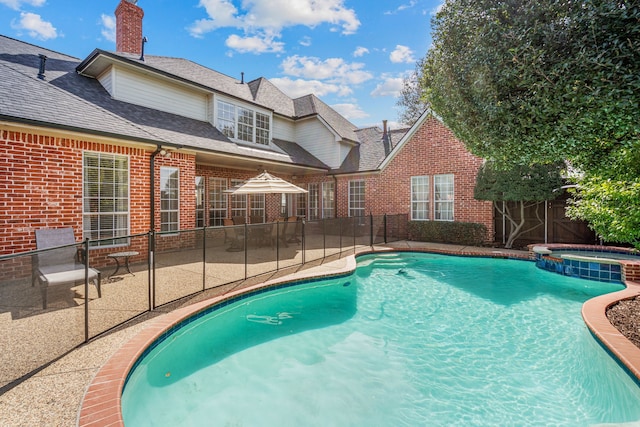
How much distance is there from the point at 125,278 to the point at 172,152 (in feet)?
15.1

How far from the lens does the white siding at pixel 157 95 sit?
1002 cm

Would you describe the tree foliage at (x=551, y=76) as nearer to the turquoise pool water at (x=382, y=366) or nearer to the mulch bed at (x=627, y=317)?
the mulch bed at (x=627, y=317)

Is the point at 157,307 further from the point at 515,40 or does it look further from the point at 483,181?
the point at 483,181

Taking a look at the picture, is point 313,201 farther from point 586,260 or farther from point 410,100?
point 410,100

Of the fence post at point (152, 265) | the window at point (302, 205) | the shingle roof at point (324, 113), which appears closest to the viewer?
the fence post at point (152, 265)

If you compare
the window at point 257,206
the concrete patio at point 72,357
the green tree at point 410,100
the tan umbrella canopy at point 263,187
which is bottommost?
the concrete patio at point 72,357

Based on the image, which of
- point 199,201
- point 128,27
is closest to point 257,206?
point 199,201

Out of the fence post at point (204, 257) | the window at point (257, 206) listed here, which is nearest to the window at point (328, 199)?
the window at point (257, 206)

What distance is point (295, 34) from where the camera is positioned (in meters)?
14.3

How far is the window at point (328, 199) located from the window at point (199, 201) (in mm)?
6438

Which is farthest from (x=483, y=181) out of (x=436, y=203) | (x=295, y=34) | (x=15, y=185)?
(x=15, y=185)

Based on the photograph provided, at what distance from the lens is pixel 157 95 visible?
11.0m

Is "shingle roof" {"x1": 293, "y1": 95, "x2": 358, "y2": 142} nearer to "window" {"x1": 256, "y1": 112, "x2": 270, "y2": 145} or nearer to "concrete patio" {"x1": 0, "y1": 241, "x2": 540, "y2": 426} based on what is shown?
"window" {"x1": 256, "y1": 112, "x2": 270, "y2": 145}

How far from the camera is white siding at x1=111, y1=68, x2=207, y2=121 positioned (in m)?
10.0
